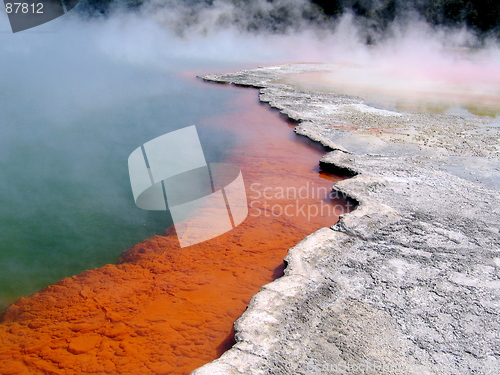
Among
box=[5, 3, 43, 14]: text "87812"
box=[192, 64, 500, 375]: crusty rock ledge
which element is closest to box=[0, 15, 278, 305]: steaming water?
box=[192, 64, 500, 375]: crusty rock ledge

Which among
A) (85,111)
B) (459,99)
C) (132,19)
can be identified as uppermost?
(132,19)

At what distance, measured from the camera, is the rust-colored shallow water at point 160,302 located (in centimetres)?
217

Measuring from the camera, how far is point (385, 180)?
385 cm

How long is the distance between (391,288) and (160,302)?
4.47 ft

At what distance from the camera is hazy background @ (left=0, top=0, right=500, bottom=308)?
345 cm

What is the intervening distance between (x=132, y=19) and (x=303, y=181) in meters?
22.3

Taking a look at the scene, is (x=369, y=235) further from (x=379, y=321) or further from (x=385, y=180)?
(x=385, y=180)

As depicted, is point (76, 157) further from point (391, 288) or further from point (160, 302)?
point (391, 288)

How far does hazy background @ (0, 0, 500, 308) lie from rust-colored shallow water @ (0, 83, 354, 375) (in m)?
0.29

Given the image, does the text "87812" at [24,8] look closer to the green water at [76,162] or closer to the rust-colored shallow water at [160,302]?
the green water at [76,162]

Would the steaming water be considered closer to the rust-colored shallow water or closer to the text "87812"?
the rust-colored shallow water

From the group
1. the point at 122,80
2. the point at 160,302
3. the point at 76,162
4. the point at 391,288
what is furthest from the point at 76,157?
Result: the point at 122,80

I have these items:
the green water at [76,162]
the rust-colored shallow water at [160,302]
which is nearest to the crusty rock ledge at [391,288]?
the rust-colored shallow water at [160,302]

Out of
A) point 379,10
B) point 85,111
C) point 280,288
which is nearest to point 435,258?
point 280,288
